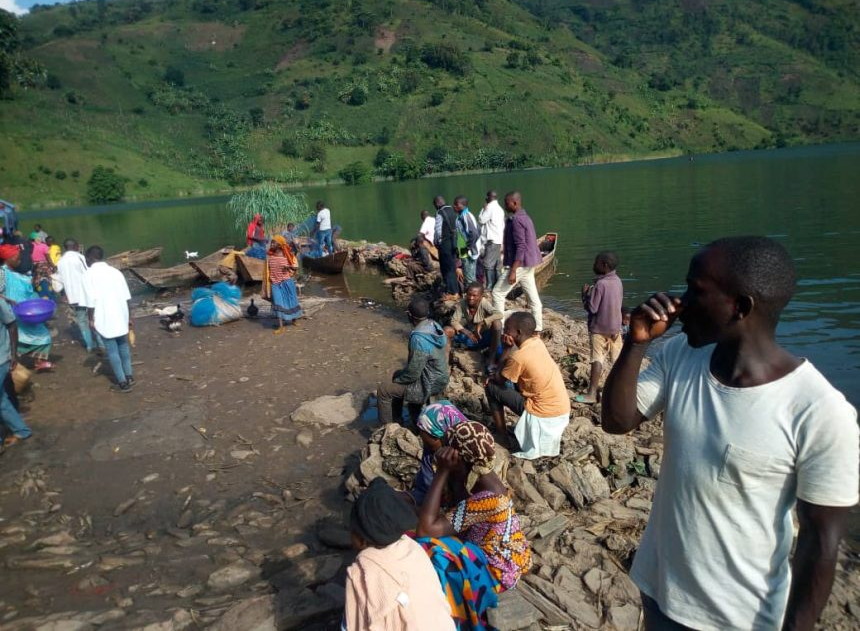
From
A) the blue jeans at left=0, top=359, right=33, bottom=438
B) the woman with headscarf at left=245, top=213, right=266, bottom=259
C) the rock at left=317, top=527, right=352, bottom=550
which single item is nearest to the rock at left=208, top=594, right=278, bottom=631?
the rock at left=317, top=527, right=352, bottom=550

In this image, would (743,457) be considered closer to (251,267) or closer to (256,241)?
(251,267)

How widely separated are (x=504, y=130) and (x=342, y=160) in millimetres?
25584

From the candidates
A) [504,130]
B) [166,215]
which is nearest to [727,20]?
[504,130]

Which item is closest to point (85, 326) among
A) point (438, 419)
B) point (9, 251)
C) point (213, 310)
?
point (9, 251)

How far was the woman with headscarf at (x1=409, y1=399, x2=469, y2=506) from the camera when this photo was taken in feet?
12.4

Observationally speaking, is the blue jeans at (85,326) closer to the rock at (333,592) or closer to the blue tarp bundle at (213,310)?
the blue tarp bundle at (213,310)

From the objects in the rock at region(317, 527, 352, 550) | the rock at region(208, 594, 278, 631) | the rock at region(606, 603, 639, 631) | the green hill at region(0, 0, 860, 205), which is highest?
the green hill at region(0, 0, 860, 205)

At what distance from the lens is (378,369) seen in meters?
8.11

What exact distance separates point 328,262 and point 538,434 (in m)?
12.9

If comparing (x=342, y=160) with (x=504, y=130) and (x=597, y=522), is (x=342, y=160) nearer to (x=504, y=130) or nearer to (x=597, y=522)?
(x=504, y=130)

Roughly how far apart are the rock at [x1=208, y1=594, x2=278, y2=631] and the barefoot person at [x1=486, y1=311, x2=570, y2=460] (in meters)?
2.32

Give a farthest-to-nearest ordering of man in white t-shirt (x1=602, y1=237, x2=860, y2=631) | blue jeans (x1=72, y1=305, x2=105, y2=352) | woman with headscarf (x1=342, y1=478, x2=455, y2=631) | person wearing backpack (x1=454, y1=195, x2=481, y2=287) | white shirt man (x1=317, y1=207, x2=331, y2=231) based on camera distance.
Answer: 1. white shirt man (x1=317, y1=207, x2=331, y2=231)
2. person wearing backpack (x1=454, y1=195, x2=481, y2=287)
3. blue jeans (x1=72, y1=305, x2=105, y2=352)
4. woman with headscarf (x1=342, y1=478, x2=455, y2=631)
5. man in white t-shirt (x1=602, y1=237, x2=860, y2=631)

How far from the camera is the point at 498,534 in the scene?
315cm

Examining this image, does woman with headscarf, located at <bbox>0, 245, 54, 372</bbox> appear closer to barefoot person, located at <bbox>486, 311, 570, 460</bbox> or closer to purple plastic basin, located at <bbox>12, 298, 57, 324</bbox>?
purple plastic basin, located at <bbox>12, 298, 57, 324</bbox>
